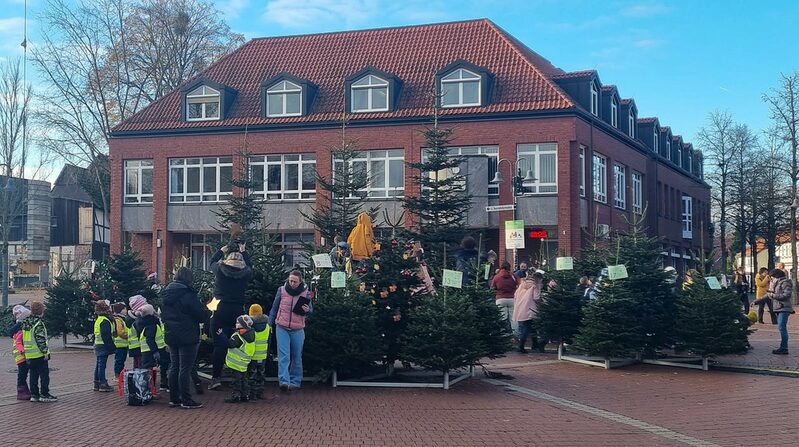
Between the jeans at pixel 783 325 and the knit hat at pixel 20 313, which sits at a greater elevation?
the knit hat at pixel 20 313

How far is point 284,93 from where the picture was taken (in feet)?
129

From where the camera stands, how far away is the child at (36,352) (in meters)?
11.3

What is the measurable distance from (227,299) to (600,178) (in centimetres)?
2997

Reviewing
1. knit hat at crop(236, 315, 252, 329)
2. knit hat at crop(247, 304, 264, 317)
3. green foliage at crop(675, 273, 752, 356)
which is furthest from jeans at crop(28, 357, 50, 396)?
green foliage at crop(675, 273, 752, 356)

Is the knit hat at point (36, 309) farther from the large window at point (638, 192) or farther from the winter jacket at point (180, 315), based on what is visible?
the large window at point (638, 192)

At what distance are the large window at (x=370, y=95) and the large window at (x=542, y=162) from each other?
634 centimetres

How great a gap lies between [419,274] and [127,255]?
8.28 meters

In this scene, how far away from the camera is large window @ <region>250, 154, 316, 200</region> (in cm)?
3859

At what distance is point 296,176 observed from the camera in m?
38.8

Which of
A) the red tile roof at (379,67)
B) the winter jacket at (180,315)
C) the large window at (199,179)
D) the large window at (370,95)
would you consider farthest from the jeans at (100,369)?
the large window at (199,179)

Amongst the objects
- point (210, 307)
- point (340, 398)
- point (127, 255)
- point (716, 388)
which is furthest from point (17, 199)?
point (716, 388)

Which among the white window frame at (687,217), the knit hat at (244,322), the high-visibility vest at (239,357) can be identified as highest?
the white window frame at (687,217)

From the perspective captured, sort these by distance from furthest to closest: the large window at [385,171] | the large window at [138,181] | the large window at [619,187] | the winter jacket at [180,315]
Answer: the large window at [619,187], the large window at [138,181], the large window at [385,171], the winter jacket at [180,315]

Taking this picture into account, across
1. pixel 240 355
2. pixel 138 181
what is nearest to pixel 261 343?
pixel 240 355
